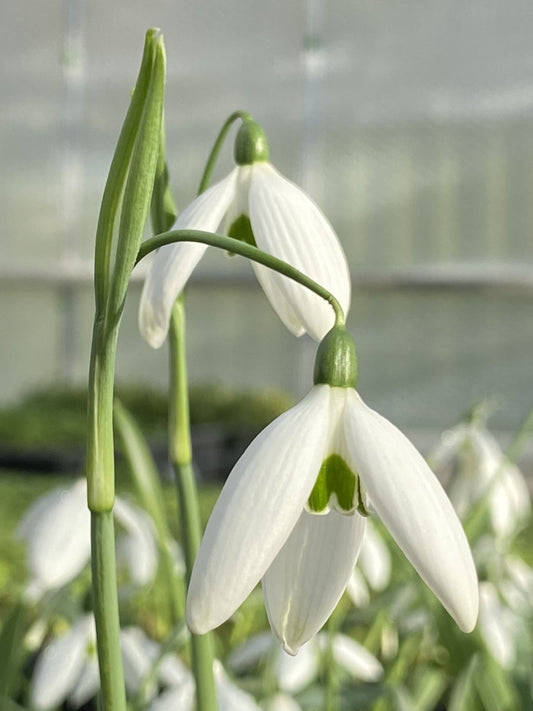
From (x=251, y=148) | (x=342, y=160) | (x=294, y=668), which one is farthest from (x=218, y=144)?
(x=342, y=160)

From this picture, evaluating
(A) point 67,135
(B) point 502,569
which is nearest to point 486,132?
(A) point 67,135

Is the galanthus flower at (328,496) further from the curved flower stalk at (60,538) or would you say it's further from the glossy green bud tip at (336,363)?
the curved flower stalk at (60,538)

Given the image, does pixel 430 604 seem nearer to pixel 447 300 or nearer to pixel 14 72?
pixel 447 300

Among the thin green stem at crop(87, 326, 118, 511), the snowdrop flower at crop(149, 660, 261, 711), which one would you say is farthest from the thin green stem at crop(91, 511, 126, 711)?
the snowdrop flower at crop(149, 660, 261, 711)

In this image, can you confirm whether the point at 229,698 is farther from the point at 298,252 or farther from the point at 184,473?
the point at 298,252

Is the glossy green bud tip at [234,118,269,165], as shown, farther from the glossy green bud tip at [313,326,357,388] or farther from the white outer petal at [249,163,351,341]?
the glossy green bud tip at [313,326,357,388]

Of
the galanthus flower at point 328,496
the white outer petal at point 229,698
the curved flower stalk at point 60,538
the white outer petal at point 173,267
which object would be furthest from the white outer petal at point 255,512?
the curved flower stalk at point 60,538

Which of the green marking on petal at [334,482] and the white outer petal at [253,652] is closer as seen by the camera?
the green marking on petal at [334,482]
